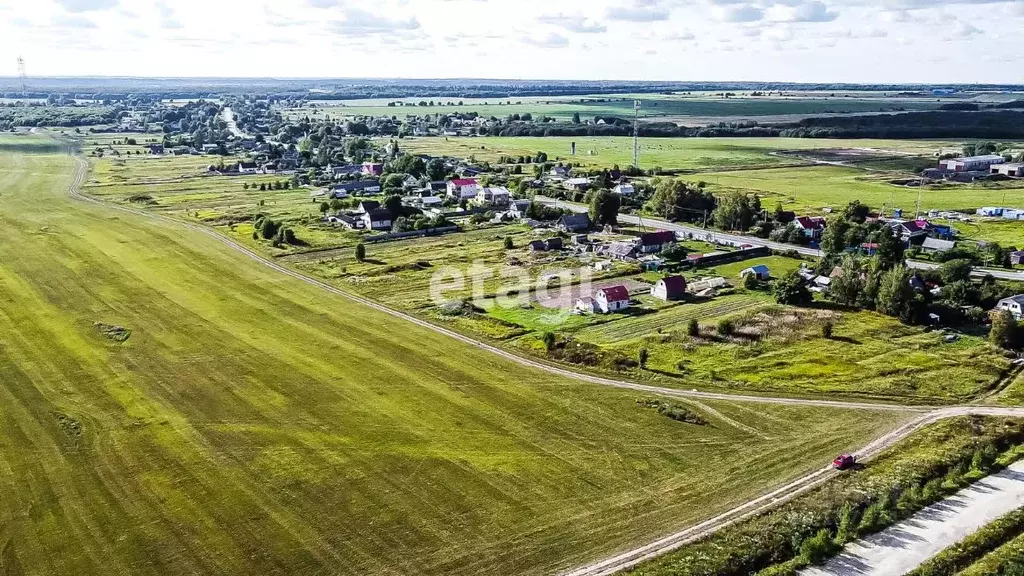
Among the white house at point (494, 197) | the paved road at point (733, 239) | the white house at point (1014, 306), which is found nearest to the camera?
the white house at point (1014, 306)

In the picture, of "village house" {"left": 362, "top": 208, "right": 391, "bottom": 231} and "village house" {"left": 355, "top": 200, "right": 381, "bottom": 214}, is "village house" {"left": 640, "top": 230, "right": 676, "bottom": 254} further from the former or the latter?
"village house" {"left": 355, "top": 200, "right": 381, "bottom": 214}

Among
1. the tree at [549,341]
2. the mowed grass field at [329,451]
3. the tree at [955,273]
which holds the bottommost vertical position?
the mowed grass field at [329,451]

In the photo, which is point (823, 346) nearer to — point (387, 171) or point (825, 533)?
point (825, 533)

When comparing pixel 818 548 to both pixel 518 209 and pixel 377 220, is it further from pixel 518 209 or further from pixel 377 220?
pixel 518 209

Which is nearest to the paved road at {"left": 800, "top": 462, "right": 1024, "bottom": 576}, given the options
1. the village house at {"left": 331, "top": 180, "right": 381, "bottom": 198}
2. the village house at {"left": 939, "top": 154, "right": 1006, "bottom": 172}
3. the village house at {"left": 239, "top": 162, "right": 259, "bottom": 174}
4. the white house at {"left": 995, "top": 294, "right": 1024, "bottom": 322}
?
the white house at {"left": 995, "top": 294, "right": 1024, "bottom": 322}

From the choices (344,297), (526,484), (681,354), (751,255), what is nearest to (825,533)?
→ (526,484)

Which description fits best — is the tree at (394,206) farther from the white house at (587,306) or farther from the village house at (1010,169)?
the village house at (1010,169)

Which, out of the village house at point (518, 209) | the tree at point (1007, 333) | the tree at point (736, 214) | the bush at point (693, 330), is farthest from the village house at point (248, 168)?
the tree at point (1007, 333)
